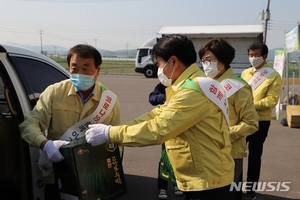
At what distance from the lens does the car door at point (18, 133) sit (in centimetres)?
259

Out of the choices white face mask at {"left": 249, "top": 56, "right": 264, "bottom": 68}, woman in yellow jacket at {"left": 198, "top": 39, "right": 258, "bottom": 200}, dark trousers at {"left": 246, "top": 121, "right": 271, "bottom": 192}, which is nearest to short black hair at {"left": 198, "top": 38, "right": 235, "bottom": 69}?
woman in yellow jacket at {"left": 198, "top": 39, "right": 258, "bottom": 200}

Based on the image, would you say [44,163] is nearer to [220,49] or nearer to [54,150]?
[54,150]

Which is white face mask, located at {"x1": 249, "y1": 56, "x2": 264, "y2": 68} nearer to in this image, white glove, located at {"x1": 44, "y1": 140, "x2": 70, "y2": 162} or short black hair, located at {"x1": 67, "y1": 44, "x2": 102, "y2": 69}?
short black hair, located at {"x1": 67, "y1": 44, "x2": 102, "y2": 69}

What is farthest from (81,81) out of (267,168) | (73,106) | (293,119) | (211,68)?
(293,119)

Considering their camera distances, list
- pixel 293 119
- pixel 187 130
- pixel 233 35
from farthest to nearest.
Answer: pixel 233 35 → pixel 293 119 → pixel 187 130

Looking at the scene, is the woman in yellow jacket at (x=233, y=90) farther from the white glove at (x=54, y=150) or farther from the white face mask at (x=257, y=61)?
the white glove at (x=54, y=150)

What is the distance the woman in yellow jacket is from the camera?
9.41 feet

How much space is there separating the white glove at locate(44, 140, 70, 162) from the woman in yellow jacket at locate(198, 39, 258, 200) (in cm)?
141

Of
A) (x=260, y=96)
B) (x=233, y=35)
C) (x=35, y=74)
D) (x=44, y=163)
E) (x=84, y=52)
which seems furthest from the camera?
(x=233, y=35)

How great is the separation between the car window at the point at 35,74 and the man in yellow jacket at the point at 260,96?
2116 mm

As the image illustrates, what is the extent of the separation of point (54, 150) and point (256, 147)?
250 centimetres

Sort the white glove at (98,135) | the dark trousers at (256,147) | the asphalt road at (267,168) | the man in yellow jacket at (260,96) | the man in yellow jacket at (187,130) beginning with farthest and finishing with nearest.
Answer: the asphalt road at (267,168) < the dark trousers at (256,147) < the man in yellow jacket at (260,96) < the white glove at (98,135) < the man in yellow jacket at (187,130)

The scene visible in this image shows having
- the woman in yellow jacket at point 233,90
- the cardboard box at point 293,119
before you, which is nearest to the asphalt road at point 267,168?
the cardboard box at point 293,119

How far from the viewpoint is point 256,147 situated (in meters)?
3.87
